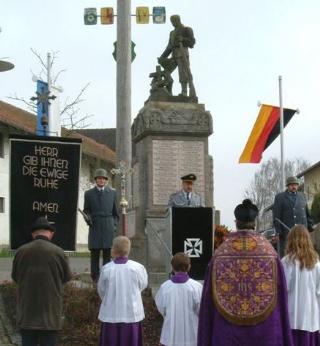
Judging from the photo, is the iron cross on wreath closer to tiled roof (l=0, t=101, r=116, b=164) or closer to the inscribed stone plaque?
the inscribed stone plaque

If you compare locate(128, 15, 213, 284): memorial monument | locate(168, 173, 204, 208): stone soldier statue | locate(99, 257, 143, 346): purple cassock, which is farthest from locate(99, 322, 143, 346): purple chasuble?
locate(128, 15, 213, 284): memorial monument

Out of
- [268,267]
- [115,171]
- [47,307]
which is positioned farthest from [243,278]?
[115,171]

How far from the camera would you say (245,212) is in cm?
650

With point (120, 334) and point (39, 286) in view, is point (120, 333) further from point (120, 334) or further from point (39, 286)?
point (39, 286)

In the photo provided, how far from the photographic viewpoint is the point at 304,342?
26.1 feet

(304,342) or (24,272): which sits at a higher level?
(24,272)

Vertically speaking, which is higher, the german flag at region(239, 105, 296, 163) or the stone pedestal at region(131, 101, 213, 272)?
the german flag at region(239, 105, 296, 163)

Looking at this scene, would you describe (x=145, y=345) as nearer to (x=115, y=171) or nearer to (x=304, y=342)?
(x=304, y=342)

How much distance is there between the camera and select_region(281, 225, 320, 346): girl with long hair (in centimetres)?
768

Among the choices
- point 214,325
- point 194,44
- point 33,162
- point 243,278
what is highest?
point 194,44

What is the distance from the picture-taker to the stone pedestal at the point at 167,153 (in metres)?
14.7

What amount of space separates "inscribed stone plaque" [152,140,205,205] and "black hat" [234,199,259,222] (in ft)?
26.8

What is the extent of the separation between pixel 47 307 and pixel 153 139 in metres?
7.54

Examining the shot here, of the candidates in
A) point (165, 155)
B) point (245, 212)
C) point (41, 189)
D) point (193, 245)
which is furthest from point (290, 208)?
point (245, 212)
